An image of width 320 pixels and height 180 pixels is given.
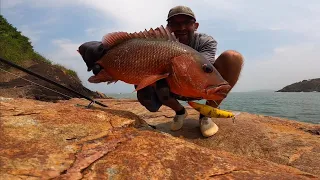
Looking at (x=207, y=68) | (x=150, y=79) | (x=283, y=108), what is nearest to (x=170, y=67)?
(x=150, y=79)

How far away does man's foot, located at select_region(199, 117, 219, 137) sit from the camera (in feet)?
14.1

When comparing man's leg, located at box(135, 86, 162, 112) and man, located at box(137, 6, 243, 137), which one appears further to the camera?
man, located at box(137, 6, 243, 137)

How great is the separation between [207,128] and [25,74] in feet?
41.3

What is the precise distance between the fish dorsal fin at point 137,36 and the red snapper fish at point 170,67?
3cm

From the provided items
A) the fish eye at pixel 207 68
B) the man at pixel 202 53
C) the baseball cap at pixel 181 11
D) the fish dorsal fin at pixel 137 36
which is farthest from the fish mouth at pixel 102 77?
the baseball cap at pixel 181 11

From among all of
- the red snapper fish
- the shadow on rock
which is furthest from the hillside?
the red snapper fish

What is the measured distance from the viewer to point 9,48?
21.1 m

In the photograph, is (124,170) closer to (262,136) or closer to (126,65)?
(126,65)

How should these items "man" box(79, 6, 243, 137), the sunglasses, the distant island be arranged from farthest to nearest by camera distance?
1. the distant island
2. the sunglasses
3. "man" box(79, 6, 243, 137)

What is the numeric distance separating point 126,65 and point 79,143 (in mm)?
1414

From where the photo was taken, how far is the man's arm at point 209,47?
429cm

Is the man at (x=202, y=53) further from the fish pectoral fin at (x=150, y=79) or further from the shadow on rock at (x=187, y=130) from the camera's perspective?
the fish pectoral fin at (x=150, y=79)

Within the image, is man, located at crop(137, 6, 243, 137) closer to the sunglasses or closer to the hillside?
the sunglasses

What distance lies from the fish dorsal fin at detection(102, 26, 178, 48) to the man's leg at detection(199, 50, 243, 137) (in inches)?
40.9
